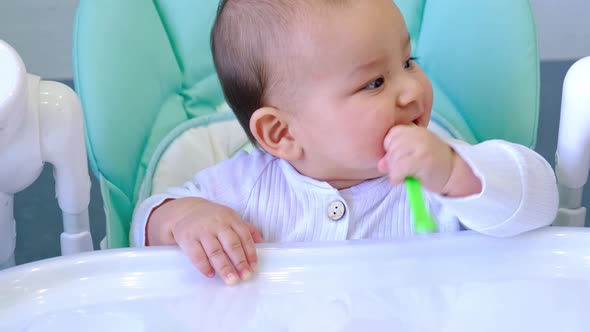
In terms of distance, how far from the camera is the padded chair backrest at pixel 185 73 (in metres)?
0.92

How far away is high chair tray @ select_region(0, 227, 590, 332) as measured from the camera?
62cm

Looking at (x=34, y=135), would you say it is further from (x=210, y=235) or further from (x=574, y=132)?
(x=574, y=132)

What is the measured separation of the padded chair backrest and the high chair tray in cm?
23

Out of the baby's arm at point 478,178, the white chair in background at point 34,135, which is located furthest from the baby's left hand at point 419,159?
the white chair in background at point 34,135

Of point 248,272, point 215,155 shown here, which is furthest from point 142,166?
point 248,272

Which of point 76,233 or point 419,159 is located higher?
point 419,159

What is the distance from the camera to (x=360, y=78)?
0.75 meters

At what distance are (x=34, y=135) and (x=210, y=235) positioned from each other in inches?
6.8

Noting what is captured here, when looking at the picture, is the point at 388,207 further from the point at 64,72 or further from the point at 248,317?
the point at 64,72

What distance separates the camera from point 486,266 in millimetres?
663

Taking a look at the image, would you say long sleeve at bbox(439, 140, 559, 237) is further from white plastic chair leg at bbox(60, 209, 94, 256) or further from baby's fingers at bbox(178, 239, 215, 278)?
white plastic chair leg at bbox(60, 209, 94, 256)

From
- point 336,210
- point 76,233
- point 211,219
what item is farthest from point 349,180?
point 76,233

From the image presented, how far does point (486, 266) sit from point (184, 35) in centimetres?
55

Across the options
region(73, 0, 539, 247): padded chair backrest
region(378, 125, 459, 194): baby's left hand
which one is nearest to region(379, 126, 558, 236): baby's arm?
region(378, 125, 459, 194): baby's left hand
